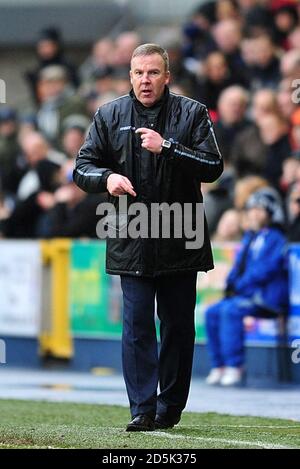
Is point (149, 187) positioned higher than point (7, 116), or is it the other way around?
point (7, 116)

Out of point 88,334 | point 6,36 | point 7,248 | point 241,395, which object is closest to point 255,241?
point 241,395

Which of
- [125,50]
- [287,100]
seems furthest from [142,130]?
[125,50]

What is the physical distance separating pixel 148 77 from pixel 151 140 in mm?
449

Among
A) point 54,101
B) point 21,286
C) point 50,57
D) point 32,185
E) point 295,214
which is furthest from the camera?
point 50,57

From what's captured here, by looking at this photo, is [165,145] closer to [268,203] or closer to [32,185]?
[268,203]

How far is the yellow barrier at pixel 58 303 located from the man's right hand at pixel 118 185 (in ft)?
26.7

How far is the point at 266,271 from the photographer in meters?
14.3

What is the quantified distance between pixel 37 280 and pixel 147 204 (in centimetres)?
834

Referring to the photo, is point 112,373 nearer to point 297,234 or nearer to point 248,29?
point 297,234

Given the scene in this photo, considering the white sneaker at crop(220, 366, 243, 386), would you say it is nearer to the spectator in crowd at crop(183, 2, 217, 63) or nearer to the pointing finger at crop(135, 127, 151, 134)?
the pointing finger at crop(135, 127, 151, 134)

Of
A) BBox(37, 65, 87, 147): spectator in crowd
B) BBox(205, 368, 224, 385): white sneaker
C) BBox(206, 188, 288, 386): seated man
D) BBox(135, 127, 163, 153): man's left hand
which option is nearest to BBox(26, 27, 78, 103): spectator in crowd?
BBox(37, 65, 87, 147): spectator in crowd

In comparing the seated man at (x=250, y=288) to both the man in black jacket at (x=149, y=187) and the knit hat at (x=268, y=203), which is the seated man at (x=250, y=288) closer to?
the knit hat at (x=268, y=203)

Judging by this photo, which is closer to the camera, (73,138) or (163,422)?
(163,422)

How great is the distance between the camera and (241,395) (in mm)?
13242
